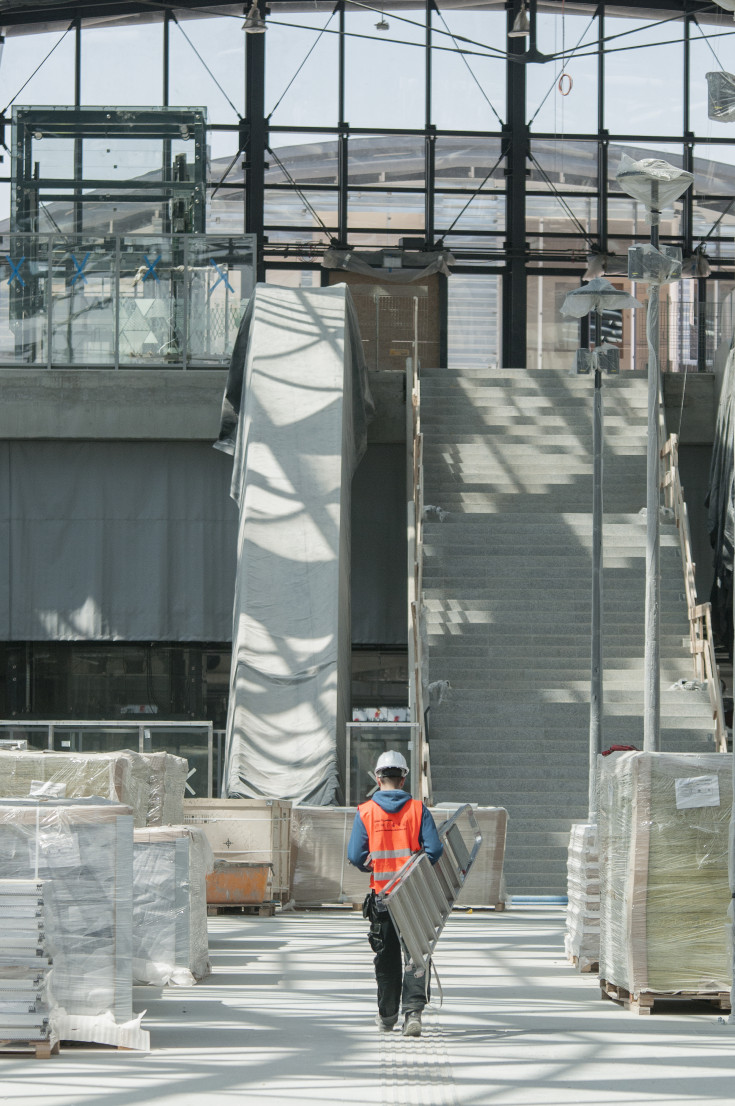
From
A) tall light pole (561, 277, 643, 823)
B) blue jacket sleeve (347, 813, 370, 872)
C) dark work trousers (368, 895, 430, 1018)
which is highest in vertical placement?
tall light pole (561, 277, 643, 823)

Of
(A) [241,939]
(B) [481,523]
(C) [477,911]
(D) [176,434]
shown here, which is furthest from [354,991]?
(D) [176,434]

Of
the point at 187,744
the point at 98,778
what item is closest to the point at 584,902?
the point at 98,778

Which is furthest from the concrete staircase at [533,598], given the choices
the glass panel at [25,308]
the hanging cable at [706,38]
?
the hanging cable at [706,38]

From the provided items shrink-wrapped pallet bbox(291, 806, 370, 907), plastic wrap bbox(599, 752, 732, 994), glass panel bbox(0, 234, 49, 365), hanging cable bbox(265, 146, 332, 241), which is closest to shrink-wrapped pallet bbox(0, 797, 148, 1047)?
plastic wrap bbox(599, 752, 732, 994)

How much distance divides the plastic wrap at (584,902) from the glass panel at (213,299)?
53.7ft

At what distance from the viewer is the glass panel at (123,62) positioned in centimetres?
4125

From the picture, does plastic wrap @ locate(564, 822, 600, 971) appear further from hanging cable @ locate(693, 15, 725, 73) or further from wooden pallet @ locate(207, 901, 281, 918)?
hanging cable @ locate(693, 15, 725, 73)

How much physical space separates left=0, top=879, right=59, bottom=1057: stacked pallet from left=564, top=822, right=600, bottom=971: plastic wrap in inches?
203

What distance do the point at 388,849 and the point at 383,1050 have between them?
136 centimetres

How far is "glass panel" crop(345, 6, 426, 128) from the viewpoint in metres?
40.9

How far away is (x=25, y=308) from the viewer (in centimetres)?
2958

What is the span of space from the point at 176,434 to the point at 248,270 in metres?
3.12

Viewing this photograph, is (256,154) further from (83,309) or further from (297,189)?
(83,309)

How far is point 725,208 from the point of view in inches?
1647
